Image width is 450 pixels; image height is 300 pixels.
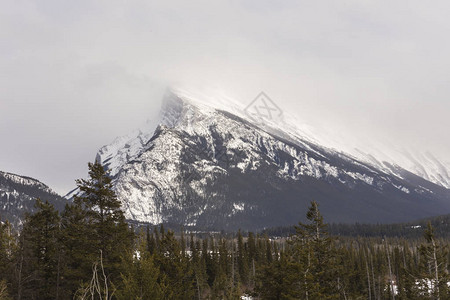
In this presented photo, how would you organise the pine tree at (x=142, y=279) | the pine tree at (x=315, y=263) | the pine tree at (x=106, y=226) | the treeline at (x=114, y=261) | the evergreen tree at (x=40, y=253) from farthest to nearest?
the evergreen tree at (x=40, y=253) < the pine tree at (x=106, y=226) < the pine tree at (x=315, y=263) < the treeline at (x=114, y=261) < the pine tree at (x=142, y=279)

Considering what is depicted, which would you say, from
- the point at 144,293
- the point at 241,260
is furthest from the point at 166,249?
the point at 241,260

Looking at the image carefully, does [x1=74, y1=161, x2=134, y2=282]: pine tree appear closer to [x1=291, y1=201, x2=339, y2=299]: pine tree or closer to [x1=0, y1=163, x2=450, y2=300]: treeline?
[x1=0, y1=163, x2=450, y2=300]: treeline

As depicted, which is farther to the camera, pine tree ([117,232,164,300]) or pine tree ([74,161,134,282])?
pine tree ([74,161,134,282])

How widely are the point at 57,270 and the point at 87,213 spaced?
1062 centimetres

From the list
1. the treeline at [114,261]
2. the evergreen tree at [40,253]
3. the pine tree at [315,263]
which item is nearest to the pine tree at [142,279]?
the treeline at [114,261]

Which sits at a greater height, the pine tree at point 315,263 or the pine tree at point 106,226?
the pine tree at point 106,226

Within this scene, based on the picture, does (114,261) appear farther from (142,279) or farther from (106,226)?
(142,279)

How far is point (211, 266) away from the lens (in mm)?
114688

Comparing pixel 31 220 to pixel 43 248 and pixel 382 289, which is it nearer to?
→ pixel 43 248

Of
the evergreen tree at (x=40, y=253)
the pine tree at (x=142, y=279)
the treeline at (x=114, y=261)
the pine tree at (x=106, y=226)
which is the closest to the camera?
the pine tree at (x=142, y=279)

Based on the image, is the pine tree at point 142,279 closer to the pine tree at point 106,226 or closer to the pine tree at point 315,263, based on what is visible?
the pine tree at point 106,226

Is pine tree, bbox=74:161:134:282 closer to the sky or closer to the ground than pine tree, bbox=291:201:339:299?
closer to the sky

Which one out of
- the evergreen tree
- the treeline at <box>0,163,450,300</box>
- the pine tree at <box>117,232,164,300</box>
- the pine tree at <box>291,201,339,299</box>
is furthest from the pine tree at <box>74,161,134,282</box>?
the pine tree at <box>291,201,339,299</box>

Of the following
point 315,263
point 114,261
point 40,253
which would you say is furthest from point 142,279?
point 40,253
